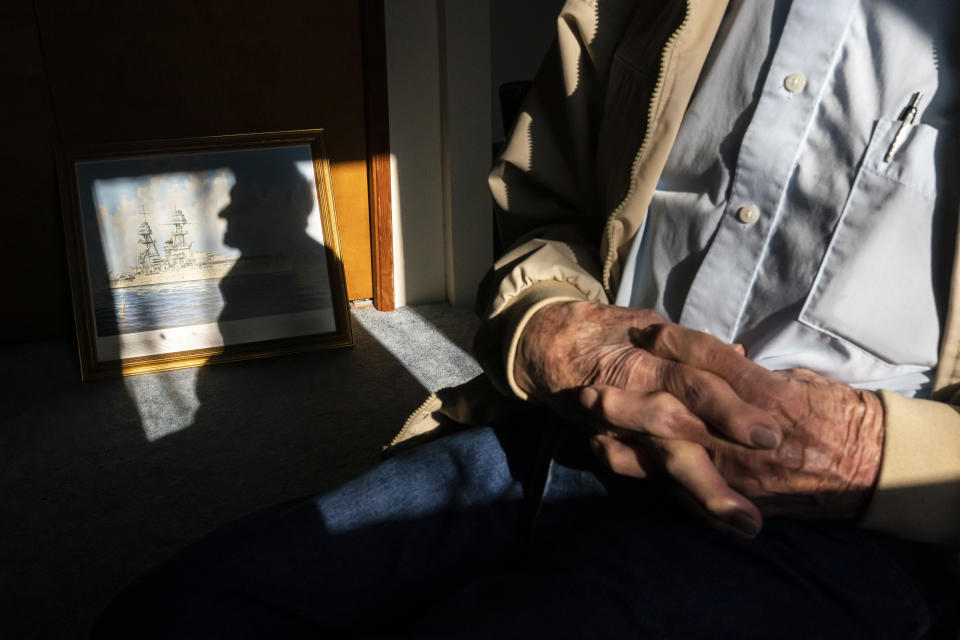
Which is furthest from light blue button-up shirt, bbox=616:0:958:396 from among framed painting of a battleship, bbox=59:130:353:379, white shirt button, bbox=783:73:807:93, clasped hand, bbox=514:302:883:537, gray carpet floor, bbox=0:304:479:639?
framed painting of a battleship, bbox=59:130:353:379

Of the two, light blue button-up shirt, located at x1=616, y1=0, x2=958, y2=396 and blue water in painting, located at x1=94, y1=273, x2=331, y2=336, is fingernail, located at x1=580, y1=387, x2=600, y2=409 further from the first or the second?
blue water in painting, located at x1=94, y1=273, x2=331, y2=336

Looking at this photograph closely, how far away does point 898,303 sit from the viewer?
916mm

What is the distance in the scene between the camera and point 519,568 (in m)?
0.90

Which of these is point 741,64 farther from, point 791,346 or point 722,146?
point 791,346

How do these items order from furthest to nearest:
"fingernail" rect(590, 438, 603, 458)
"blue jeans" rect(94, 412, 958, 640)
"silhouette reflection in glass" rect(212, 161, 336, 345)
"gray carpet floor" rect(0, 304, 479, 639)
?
1. "silhouette reflection in glass" rect(212, 161, 336, 345)
2. "gray carpet floor" rect(0, 304, 479, 639)
3. "fingernail" rect(590, 438, 603, 458)
4. "blue jeans" rect(94, 412, 958, 640)

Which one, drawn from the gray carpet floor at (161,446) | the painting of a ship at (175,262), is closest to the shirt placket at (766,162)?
the gray carpet floor at (161,446)

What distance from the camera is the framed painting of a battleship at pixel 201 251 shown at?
2562 millimetres

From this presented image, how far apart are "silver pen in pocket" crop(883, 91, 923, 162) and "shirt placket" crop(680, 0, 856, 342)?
0.10 m

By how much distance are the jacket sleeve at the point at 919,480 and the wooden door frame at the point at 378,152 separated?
2193 mm

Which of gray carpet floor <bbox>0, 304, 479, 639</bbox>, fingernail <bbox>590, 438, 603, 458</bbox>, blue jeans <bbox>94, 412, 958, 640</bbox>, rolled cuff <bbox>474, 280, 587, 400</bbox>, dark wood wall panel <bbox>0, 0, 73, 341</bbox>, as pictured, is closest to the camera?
blue jeans <bbox>94, 412, 958, 640</bbox>

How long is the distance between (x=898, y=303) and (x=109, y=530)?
175cm

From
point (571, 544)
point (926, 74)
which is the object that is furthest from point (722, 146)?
point (571, 544)

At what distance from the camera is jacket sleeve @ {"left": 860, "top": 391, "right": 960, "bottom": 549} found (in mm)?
812

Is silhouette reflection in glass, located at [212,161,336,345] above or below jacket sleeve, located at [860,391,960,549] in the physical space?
below
